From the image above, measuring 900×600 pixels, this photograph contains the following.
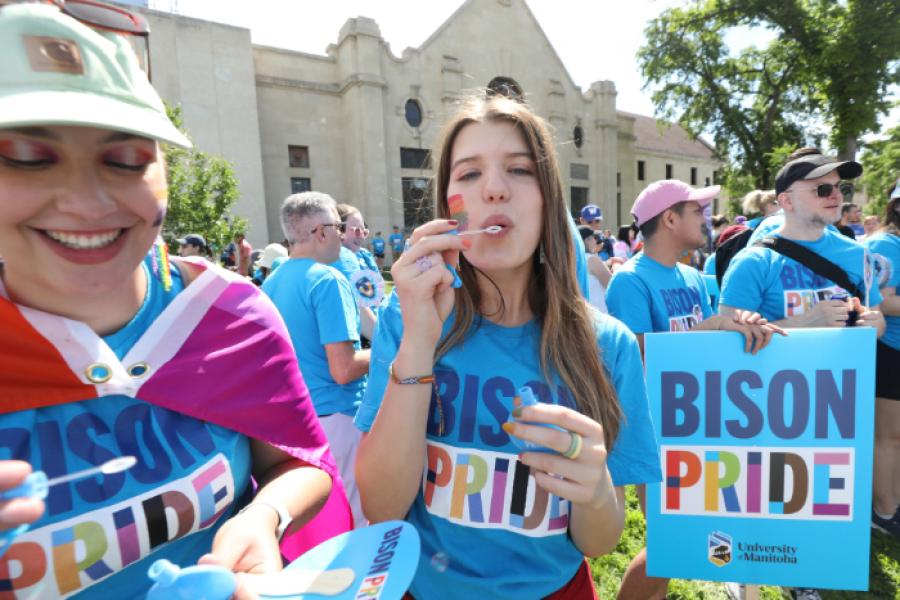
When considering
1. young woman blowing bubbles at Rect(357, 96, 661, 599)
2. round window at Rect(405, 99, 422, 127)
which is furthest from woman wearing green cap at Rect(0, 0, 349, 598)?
round window at Rect(405, 99, 422, 127)

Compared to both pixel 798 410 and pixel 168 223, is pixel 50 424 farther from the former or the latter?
pixel 168 223

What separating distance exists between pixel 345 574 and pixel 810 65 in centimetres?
2678

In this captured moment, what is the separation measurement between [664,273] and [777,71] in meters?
26.0

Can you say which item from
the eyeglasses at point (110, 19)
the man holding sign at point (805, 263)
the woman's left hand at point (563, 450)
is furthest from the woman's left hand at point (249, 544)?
the man holding sign at point (805, 263)

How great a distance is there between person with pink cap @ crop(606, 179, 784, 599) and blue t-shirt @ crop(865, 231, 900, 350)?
1342 millimetres

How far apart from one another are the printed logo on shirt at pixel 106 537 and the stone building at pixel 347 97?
18760mm

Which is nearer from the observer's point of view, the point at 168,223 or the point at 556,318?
the point at 556,318

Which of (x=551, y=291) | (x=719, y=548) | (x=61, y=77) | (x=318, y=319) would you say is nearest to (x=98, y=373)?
→ (x=61, y=77)

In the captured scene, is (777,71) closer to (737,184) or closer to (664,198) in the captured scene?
(737,184)

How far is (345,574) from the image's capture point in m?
0.97

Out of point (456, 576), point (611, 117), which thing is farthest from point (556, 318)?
point (611, 117)

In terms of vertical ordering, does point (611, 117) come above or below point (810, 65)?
above

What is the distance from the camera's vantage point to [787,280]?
294 centimetres

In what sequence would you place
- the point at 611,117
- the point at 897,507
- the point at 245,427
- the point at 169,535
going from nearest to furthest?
1. the point at 169,535
2. the point at 245,427
3. the point at 897,507
4. the point at 611,117
